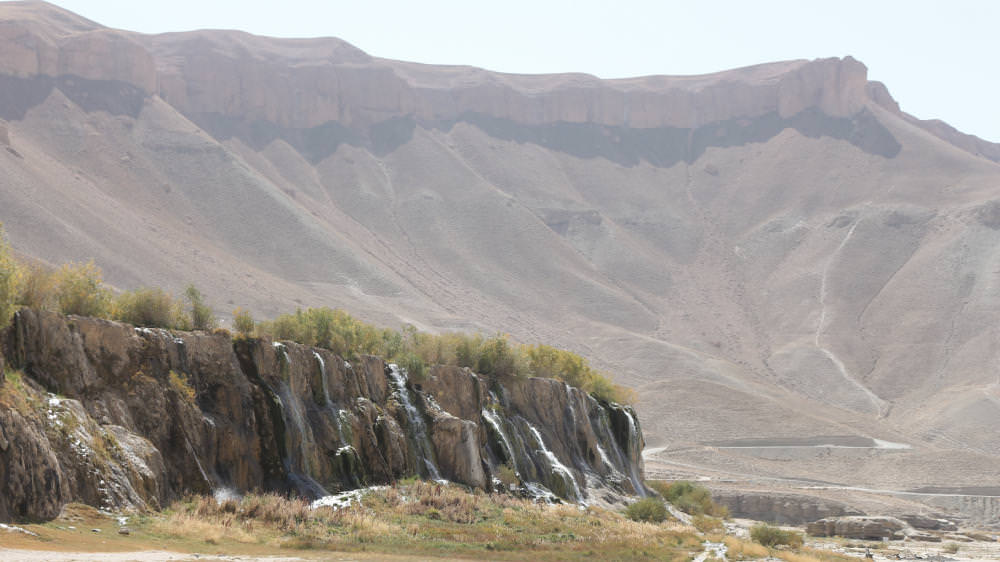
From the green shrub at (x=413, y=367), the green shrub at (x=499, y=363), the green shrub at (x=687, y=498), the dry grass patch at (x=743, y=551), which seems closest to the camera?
the dry grass patch at (x=743, y=551)

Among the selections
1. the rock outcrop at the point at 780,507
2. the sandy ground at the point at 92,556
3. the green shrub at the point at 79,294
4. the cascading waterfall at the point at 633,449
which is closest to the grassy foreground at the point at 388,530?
the sandy ground at the point at 92,556

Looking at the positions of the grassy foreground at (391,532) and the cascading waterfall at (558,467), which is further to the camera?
the cascading waterfall at (558,467)

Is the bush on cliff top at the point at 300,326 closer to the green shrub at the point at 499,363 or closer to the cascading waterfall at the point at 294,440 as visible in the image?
the green shrub at the point at 499,363

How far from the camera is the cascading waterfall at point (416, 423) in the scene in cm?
3522

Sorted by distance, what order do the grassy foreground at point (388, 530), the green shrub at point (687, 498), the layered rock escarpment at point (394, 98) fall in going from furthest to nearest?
the layered rock escarpment at point (394, 98) < the green shrub at point (687, 498) < the grassy foreground at point (388, 530)

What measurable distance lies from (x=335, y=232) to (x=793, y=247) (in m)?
65.6

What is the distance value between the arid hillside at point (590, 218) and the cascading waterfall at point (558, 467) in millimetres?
39771

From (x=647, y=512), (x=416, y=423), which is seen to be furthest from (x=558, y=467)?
(x=416, y=423)

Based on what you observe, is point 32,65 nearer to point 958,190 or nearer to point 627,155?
point 627,155

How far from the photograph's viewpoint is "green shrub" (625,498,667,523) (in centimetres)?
3947

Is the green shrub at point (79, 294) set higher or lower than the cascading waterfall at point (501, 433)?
higher

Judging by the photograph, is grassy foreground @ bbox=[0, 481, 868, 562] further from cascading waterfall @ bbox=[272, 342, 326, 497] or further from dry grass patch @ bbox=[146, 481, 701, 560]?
cascading waterfall @ bbox=[272, 342, 326, 497]

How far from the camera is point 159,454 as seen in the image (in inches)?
934

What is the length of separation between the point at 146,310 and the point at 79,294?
299 cm
